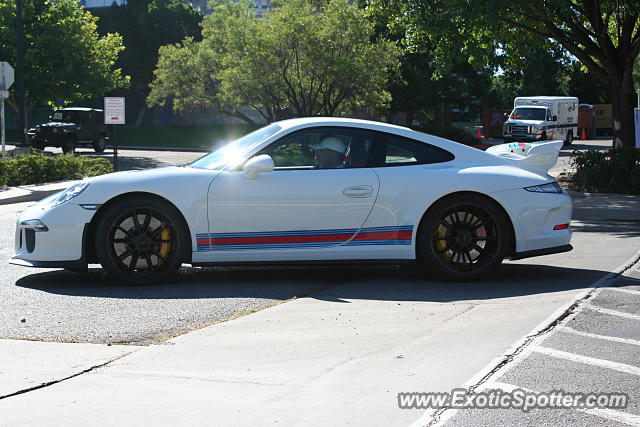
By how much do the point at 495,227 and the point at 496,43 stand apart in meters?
18.7

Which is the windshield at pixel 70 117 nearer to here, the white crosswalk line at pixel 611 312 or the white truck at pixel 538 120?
the white truck at pixel 538 120

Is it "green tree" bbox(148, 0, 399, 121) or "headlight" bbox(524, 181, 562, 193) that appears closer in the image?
"headlight" bbox(524, 181, 562, 193)

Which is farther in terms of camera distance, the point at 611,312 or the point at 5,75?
the point at 5,75

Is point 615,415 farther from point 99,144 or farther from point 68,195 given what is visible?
point 99,144

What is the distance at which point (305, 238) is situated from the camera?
7.88 meters

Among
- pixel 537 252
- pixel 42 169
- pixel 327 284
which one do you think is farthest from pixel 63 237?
pixel 42 169

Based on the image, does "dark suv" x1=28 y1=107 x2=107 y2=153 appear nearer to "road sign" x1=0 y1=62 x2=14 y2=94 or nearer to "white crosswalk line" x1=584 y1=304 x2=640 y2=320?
"road sign" x1=0 y1=62 x2=14 y2=94

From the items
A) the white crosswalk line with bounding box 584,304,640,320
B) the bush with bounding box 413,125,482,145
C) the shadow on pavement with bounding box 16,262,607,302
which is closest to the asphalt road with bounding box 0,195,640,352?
the shadow on pavement with bounding box 16,262,607,302

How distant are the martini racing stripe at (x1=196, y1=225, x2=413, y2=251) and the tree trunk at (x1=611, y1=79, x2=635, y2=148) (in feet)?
49.7

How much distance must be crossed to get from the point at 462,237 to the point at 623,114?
15.2m

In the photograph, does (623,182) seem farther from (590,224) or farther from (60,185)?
(60,185)

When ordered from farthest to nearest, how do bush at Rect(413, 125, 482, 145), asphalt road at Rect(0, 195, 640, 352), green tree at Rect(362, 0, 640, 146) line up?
bush at Rect(413, 125, 482, 145) < green tree at Rect(362, 0, 640, 146) < asphalt road at Rect(0, 195, 640, 352)

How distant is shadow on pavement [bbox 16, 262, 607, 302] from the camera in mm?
7449

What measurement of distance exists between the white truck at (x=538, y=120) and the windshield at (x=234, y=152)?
40.5 meters
